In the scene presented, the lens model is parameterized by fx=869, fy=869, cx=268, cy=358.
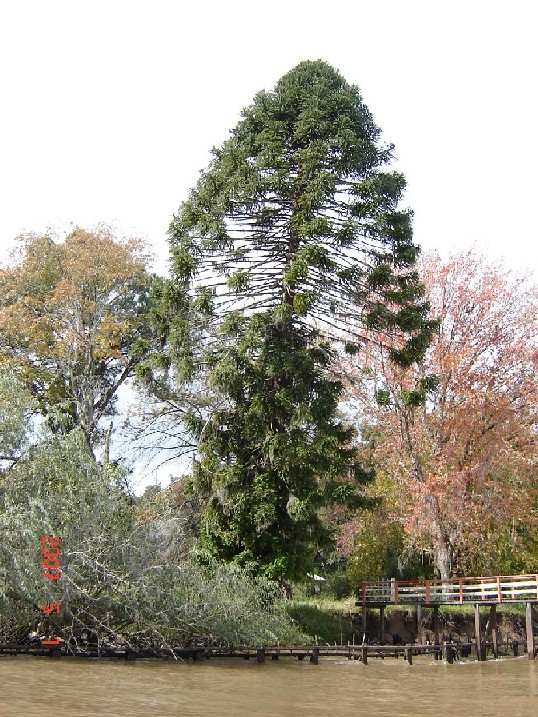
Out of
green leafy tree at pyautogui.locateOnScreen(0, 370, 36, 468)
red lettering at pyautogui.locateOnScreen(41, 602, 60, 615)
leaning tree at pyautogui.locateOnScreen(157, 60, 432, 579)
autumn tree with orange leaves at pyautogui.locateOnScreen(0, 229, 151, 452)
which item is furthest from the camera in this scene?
autumn tree with orange leaves at pyautogui.locateOnScreen(0, 229, 151, 452)

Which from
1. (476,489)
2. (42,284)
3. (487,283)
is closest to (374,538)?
(476,489)

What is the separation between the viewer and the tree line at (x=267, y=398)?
63.2 ft

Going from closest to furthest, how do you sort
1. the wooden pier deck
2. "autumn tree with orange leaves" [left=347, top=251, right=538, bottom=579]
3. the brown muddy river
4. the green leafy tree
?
the brown muddy river < the wooden pier deck < the green leafy tree < "autumn tree with orange leaves" [left=347, top=251, right=538, bottom=579]

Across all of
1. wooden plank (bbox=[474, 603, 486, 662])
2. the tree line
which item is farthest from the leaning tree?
wooden plank (bbox=[474, 603, 486, 662])

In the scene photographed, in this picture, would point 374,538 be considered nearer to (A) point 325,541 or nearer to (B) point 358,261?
(A) point 325,541

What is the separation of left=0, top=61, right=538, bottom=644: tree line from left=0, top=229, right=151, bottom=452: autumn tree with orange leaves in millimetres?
97

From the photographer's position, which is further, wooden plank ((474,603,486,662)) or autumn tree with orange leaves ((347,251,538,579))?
autumn tree with orange leaves ((347,251,538,579))

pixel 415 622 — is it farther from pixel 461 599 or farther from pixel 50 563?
pixel 50 563

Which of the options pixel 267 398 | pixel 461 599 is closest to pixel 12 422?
pixel 267 398

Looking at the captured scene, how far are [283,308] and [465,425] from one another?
9.35 meters

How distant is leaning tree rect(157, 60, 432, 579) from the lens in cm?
2442

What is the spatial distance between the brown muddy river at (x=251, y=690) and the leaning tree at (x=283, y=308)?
493 centimetres

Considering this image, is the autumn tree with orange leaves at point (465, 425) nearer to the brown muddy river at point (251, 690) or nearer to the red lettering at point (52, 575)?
the brown muddy river at point (251, 690)

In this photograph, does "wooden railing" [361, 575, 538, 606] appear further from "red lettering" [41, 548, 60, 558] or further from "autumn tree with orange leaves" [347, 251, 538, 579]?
"red lettering" [41, 548, 60, 558]
